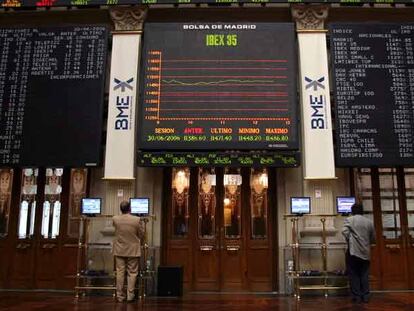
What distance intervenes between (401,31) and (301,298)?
19.4 feet

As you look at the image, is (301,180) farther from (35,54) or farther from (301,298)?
(35,54)

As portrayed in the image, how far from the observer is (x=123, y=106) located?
969 cm

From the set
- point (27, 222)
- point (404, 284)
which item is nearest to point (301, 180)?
point (404, 284)

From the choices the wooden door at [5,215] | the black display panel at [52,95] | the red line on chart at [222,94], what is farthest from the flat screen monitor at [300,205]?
the wooden door at [5,215]

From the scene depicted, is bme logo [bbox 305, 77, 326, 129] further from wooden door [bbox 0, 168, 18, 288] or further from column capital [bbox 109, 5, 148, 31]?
wooden door [bbox 0, 168, 18, 288]

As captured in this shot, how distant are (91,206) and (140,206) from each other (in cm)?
93

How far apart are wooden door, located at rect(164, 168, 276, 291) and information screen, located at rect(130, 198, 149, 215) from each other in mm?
1076

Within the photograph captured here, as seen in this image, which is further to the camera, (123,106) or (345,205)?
(123,106)

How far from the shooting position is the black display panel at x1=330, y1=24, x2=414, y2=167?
30.2 ft

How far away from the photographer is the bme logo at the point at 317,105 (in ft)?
31.1

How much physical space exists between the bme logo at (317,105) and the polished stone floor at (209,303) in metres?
3.43

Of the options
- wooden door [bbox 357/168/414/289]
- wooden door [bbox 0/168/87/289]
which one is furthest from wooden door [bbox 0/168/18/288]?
wooden door [bbox 357/168/414/289]

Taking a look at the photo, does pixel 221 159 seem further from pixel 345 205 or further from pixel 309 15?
pixel 309 15

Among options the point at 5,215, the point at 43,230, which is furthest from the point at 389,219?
the point at 5,215
